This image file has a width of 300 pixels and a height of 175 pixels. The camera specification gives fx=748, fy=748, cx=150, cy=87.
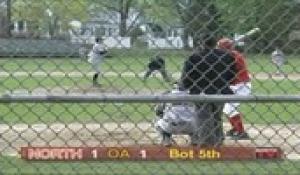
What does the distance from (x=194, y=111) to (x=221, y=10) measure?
15.4ft

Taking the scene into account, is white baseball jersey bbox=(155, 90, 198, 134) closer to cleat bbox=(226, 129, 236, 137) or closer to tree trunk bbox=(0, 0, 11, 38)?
cleat bbox=(226, 129, 236, 137)

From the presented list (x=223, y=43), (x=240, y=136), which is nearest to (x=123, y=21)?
(x=223, y=43)

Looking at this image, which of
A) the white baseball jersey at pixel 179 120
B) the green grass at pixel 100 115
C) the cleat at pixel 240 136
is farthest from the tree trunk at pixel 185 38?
the green grass at pixel 100 115

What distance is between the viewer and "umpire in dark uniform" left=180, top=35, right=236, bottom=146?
224 inches

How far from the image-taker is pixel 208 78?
6.81 m

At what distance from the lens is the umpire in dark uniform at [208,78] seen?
18.6 feet

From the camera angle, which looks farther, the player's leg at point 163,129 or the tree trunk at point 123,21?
the player's leg at point 163,129

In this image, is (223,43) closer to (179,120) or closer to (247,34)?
(247,34)

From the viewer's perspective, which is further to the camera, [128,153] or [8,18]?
[128,153]

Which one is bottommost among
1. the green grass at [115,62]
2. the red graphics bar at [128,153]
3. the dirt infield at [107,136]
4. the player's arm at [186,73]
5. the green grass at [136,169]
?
the dirt infield at [107,136]

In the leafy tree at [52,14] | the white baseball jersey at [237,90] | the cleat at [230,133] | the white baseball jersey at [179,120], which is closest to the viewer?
the leafy tree at [52,14]

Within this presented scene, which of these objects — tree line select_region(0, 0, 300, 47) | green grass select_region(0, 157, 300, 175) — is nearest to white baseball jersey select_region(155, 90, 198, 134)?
green grass select_region(0, 157, 300, 175)

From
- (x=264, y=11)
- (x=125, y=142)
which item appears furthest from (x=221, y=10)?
(x=125, y=142)

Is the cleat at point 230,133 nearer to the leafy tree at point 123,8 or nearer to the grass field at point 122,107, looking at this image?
the grass field at point 122,107
